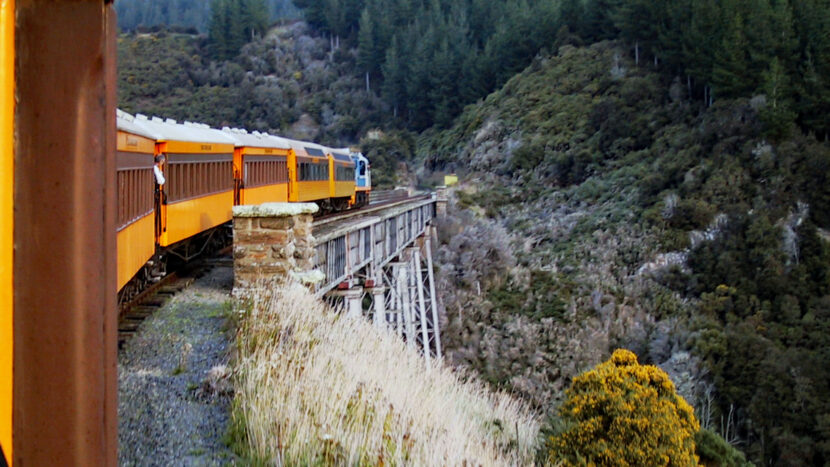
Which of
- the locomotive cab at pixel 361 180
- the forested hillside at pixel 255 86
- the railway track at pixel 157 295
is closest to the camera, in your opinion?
the railway track at pixel 157 295

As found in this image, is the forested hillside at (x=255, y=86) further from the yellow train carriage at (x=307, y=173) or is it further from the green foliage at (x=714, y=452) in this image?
the green foliage at (x=714, y=452)

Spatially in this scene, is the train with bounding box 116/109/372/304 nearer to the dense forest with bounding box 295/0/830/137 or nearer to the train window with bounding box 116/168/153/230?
the train window with bounding box 116/168/153/230

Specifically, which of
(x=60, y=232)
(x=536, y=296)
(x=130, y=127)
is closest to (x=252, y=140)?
(x=130, y=127)

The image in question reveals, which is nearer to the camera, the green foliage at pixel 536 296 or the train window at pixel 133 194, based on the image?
the train window at pixel 133 194

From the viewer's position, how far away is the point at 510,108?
56.5 metres

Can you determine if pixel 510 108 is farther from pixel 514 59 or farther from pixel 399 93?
pixel 399 93

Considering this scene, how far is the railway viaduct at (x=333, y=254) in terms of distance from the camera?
9164mm

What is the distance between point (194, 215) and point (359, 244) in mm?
4776

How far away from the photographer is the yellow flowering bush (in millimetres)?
7250

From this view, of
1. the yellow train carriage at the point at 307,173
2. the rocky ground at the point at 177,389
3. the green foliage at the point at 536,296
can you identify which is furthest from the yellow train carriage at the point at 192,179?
the green foliage at the point at 536,296

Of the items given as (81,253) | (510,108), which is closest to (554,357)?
(81,253)

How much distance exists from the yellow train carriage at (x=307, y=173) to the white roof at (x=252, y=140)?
0.62 metres

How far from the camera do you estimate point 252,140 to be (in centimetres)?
1644

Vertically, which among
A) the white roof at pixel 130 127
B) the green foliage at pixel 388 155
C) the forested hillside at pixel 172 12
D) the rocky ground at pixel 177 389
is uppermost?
the forested hillside at pixel 172 12
